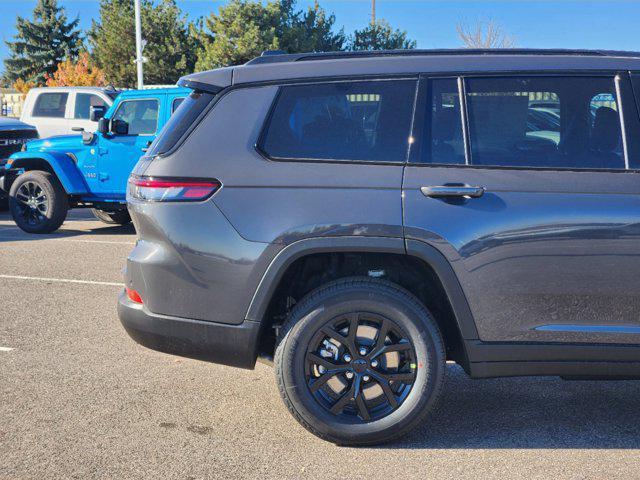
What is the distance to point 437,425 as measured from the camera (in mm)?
4277

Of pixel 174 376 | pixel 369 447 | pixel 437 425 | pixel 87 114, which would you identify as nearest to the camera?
pixel 369 447

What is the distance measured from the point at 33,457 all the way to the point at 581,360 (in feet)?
8.66

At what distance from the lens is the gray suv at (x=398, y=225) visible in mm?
3777

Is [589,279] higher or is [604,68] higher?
[604,68]

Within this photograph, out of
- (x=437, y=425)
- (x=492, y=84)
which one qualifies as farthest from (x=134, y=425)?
(x=492, y=84)

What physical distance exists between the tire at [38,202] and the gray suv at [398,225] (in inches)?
320

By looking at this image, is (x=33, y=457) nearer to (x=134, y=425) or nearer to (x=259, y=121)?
(x=134, y=425)

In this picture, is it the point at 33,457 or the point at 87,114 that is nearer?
the point at 33,457

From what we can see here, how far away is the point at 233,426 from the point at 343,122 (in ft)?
5.53

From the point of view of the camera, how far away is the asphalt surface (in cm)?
374

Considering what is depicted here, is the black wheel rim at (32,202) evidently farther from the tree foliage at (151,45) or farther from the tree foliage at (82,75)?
the tree foliage at (82,75)

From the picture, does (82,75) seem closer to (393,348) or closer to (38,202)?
(38,202)

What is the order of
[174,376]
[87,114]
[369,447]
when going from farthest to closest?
[87,114]
[174,376]
[369,447]

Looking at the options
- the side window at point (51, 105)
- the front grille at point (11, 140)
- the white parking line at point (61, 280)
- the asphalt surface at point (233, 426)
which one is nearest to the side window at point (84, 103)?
the side window at point (51, 105)
